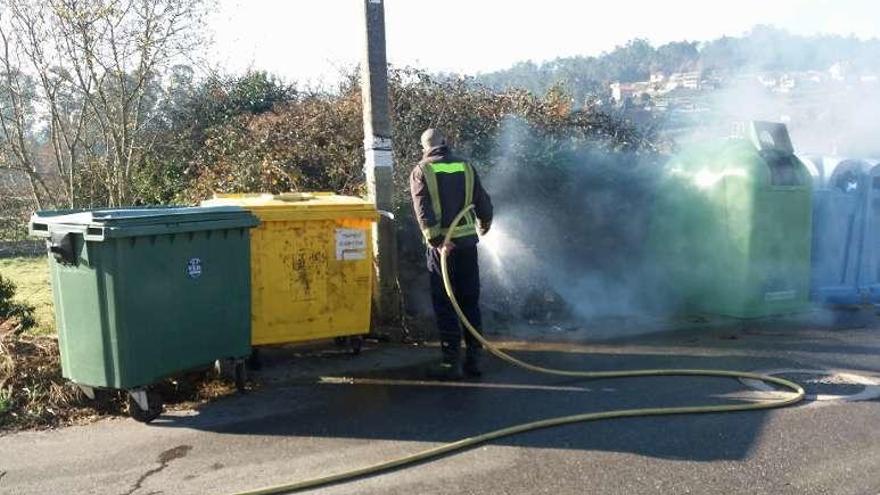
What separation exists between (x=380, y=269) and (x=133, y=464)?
328cm

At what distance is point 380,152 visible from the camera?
7.15 m

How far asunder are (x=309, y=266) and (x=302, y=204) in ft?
1.60

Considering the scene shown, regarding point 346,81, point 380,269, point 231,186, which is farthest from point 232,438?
point 346,81

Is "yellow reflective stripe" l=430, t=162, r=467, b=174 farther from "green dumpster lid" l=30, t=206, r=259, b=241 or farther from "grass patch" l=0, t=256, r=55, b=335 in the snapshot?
"grass patch" l=0, t=256, r=55, b=335

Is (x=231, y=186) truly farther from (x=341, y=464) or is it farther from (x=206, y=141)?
(x=341, y=464)

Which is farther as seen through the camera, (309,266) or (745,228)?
(745,228)

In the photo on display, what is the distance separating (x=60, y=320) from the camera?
495 centimetres

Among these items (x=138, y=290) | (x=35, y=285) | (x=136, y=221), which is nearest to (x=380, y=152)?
(x=136, y=221)

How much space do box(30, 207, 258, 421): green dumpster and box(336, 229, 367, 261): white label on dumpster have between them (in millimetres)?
1118

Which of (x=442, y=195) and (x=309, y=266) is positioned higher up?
(x=442, y=195)

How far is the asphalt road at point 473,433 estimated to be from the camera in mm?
3988

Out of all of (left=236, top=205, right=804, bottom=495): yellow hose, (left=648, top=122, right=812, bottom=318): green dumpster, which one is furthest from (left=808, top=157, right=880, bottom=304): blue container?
(left=236, top=205, right=804, bottom=495): yellow hose

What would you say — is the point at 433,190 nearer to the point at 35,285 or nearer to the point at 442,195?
the point at 442,195

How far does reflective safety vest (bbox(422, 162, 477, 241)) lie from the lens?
576 centimetres
